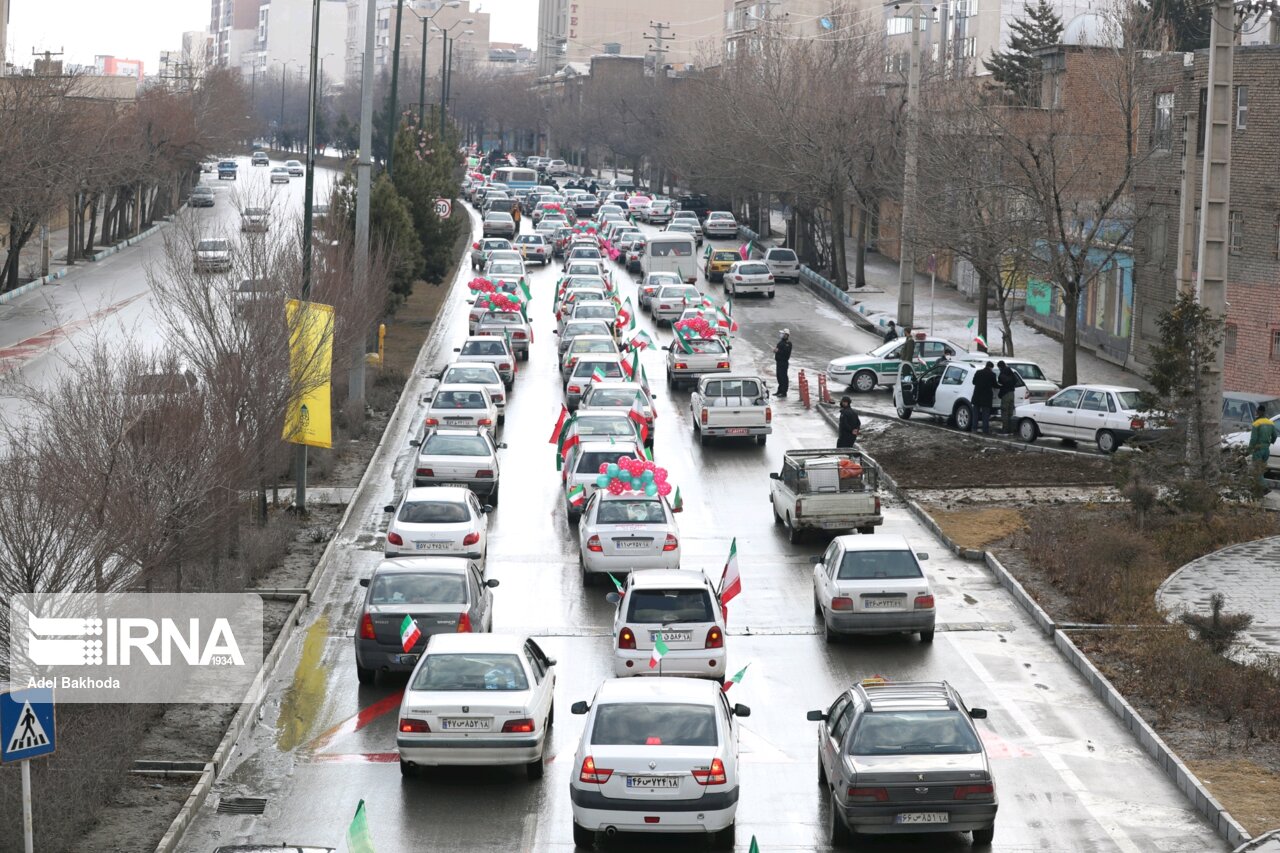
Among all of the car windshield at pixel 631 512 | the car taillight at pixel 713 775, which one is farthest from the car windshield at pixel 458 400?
the car taillight at pixel 713 775

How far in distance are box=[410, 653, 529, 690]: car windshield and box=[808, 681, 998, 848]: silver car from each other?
3.39 m

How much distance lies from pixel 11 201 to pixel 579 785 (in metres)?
43.4

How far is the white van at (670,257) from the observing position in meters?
68.4

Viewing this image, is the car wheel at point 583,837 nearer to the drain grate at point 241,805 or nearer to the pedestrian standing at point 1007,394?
the drain grate at point 241,805

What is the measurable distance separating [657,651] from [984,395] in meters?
19.7

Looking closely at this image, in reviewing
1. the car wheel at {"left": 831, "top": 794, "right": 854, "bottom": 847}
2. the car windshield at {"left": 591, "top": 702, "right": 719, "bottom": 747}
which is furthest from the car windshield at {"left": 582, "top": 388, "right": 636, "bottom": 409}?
the car wheel at {"left": 831, "top": 794, "right": 854, "bottom": 847}

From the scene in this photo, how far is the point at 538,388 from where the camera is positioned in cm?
4572

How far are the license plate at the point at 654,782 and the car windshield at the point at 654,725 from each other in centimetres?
33

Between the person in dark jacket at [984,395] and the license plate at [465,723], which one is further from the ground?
the person in dark jacket at [984,395]

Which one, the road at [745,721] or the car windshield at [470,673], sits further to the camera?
the car windshield at [470,673]

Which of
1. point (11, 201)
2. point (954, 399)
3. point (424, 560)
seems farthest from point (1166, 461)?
point (11, 201)

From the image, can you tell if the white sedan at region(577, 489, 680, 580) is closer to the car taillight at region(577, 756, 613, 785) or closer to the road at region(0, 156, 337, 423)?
the road at region(0, 156, 337, 423)

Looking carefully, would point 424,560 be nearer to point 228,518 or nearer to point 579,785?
point 228,518

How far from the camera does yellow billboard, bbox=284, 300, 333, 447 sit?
87.2ft
